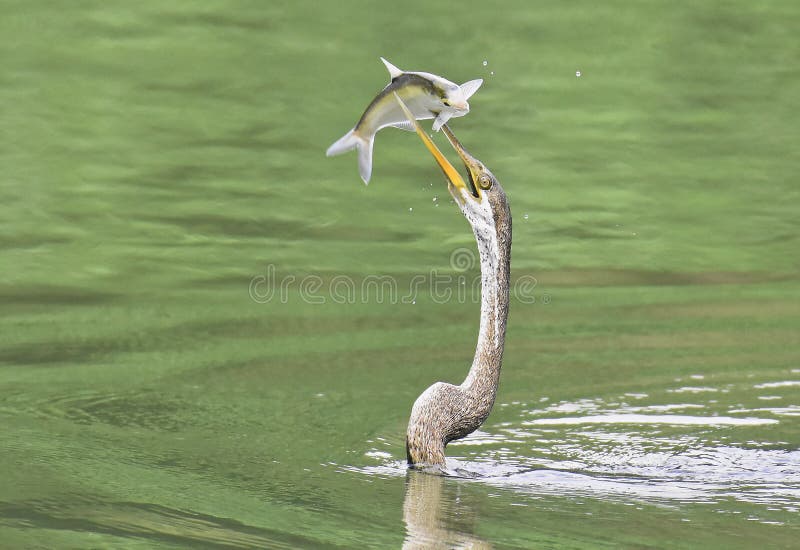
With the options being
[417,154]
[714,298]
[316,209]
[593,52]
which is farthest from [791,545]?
[593,52]

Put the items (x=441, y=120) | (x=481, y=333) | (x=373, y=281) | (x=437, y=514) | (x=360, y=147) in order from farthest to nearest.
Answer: (x=373, y=281)
(x=481, y=333)
(x=360, y=147)
(x=441, y=120)
(x=437, y=514)

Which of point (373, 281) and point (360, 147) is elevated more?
point (360, 147)

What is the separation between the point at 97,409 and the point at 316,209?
5.10 meters

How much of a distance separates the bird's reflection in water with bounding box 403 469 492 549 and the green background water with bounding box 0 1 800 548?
0.02m

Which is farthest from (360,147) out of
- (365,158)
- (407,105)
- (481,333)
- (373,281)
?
(373,281)

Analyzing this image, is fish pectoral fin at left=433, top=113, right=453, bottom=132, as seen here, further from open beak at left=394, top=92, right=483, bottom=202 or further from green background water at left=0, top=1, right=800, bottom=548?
green background water at left=0, top=1, right=800, bottom=548

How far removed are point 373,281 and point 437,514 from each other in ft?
14.4

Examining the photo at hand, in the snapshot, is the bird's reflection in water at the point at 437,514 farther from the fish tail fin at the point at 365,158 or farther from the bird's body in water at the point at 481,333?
the fish tail fin at the point at 365,158

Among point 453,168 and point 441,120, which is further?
point 453,168

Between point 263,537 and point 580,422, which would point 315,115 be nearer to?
point 580,422

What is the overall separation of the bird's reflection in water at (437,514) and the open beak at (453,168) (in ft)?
4.35

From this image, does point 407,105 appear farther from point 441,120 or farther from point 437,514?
point 437,514

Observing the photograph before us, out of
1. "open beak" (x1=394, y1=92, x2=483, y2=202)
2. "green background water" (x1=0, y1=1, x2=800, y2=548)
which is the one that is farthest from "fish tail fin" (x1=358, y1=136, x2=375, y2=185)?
"green background water" (x1=0, y1=1, x2=800, y2=548)

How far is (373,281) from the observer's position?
37.2ft
